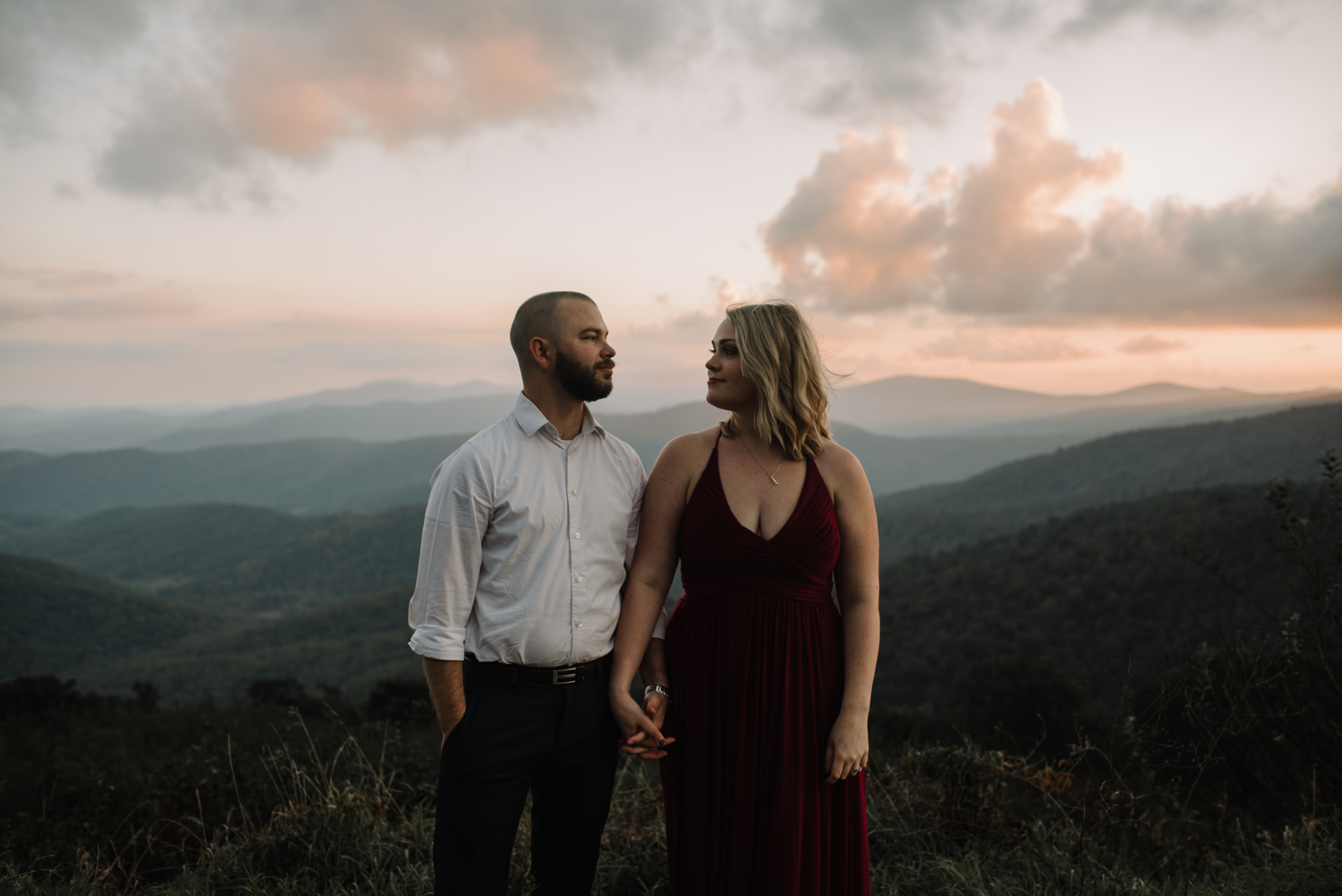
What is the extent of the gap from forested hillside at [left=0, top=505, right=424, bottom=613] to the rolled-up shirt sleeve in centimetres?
8972

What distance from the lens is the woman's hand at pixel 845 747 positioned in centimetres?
233

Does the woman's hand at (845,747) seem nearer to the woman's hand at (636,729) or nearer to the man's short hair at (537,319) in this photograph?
the woman's hand at (636,729)

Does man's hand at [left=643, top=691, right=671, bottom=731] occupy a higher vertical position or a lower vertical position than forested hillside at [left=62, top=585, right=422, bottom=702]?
higher

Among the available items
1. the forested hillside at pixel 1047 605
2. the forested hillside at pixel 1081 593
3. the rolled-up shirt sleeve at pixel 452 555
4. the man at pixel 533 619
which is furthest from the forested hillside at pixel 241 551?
the rolled-up shirt sleeve at pixel 452 555

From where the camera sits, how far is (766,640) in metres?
2.45

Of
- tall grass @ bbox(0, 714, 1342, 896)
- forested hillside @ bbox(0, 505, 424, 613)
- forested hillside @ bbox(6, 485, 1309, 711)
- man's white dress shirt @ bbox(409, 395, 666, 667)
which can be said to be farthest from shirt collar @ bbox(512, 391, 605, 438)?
forested hillside @ bbox(0, 505, 424, 613)

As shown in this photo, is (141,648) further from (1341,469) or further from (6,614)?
(1341,469)

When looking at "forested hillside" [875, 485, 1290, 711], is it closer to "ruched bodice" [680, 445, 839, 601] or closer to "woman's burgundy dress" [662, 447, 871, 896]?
"woman's burgundy dress" [662, 447, 871, 896]

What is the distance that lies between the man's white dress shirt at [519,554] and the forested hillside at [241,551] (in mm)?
89704

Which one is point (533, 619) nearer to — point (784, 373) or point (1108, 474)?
point (784, 373)

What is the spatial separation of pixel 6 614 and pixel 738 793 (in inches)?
3745

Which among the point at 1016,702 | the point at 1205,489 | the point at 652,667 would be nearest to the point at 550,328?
the point at 652,667

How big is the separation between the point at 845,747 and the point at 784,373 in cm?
124

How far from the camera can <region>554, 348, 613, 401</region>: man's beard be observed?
2471 millimetres
